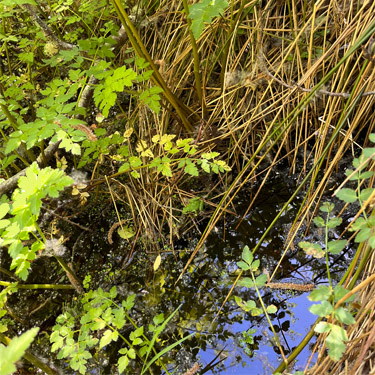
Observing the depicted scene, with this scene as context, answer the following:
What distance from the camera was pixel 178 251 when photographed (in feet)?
4.82

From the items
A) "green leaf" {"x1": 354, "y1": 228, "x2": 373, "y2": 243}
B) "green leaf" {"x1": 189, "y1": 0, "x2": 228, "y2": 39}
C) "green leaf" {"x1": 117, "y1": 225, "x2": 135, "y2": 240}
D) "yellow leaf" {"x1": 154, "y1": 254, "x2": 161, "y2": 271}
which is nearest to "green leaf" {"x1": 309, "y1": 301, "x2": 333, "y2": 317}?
"green leaf" {"x1": 354, "y1": 228, "x2": 373, "y2": 243}

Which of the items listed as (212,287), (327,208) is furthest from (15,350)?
(212,287)

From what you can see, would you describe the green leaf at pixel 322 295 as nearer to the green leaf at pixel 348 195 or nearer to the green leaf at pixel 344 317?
the green leaf at pixel 344 317

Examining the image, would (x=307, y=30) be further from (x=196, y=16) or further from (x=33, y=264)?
(x=33, y=264)

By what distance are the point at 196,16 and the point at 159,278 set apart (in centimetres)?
95

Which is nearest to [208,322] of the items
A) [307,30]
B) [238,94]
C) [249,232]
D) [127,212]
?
[249,232]

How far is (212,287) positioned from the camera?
135cm

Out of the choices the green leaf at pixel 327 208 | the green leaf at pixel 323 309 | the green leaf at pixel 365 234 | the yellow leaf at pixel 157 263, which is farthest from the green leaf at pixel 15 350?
the yellow leaf at pixel 157 263

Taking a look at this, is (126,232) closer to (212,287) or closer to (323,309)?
(212,287)

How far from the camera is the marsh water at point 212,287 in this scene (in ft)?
3.89

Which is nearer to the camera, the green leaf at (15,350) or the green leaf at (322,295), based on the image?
the green leaf at (15,350)

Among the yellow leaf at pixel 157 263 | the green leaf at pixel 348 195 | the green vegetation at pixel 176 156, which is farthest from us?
the yellow leaf at pixel 157 263

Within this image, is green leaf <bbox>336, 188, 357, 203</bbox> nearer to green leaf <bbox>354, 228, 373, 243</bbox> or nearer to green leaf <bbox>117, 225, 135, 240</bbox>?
green leaf <bbox>354, 228, 373, 243</bbox>

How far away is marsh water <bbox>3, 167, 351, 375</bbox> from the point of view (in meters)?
1.18
